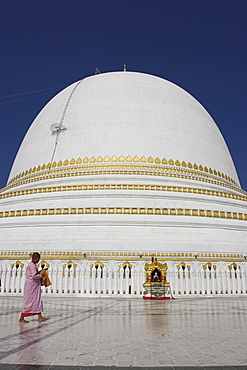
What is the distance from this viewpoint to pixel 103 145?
58.7 ft

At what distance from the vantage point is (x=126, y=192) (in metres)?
15.3

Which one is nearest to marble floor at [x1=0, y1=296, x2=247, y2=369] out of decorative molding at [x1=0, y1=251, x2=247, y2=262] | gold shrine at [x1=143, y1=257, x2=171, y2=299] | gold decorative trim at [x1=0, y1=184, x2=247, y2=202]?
gold shrine at [x1=143, y1=257, x2=171, y2=299]

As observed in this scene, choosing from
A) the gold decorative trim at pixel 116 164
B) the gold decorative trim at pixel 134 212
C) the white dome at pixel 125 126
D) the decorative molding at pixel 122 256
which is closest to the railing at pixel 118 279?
the decorative molding at pixel 122 256

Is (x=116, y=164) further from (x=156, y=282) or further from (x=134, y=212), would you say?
(x=156, y=282)

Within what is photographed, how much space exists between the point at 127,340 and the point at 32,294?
2496 mm

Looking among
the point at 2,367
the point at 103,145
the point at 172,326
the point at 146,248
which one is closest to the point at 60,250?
the point at 146,248

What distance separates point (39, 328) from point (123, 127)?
46.1 ft

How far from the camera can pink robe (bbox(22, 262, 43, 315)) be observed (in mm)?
6180

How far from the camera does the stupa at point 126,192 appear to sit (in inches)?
471

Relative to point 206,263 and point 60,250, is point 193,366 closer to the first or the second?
point 206,263

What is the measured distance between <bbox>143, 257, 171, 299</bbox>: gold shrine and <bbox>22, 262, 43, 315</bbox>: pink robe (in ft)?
17.4

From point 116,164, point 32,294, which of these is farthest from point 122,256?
point 116,164

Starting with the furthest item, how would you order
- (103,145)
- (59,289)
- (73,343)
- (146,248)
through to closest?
(103,145)
(146,248)
(59,289)
(73,343)

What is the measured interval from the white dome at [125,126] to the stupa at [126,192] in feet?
0.21
